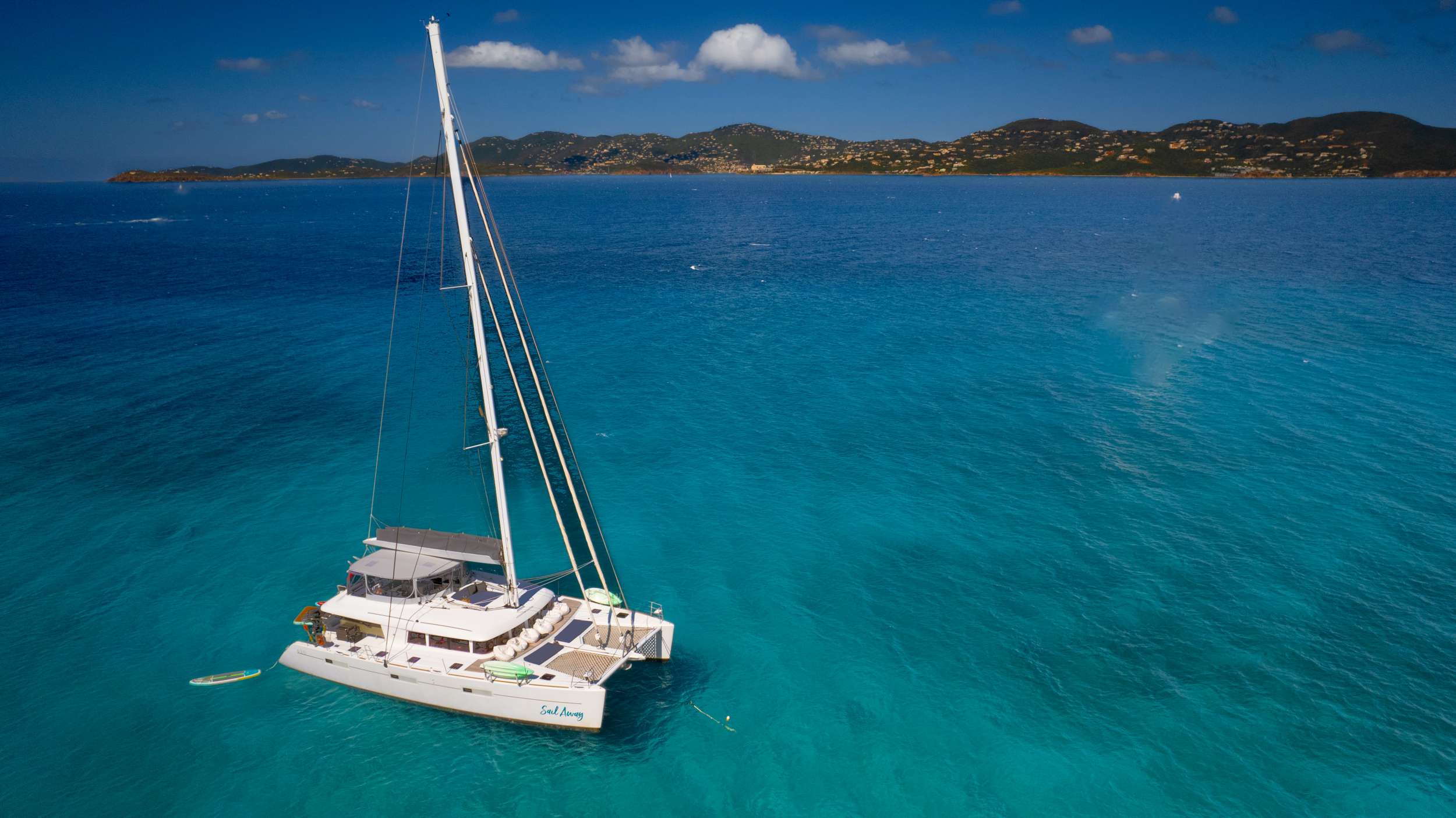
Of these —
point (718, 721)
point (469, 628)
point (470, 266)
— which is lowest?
point (718, 721)

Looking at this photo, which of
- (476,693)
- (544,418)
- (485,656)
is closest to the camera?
(476,693)

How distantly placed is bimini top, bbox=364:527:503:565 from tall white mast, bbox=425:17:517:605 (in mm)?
1579

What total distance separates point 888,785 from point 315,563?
2910 cm

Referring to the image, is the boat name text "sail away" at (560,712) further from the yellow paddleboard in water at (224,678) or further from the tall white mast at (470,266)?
the yellow paddleboard in water at (224,678)

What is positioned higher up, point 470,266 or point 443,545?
point 470,266

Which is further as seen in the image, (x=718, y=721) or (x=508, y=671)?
(x=718, y=721)

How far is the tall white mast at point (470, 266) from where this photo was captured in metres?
24.0

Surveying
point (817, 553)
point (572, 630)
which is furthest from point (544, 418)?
point (572, 630)

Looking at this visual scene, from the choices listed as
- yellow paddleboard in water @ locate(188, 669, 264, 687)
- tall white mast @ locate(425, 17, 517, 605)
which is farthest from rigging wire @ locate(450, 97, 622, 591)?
yellow paddleboard in water @ locate(188, 669, 264, 687)

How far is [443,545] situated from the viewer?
29328 mm

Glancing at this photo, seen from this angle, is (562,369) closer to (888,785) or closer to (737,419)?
(737,419)

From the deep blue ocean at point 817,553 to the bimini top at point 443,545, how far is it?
572cm

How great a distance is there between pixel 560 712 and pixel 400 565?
884 centimetres

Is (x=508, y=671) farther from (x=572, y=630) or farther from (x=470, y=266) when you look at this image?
(x=470, y=266)
